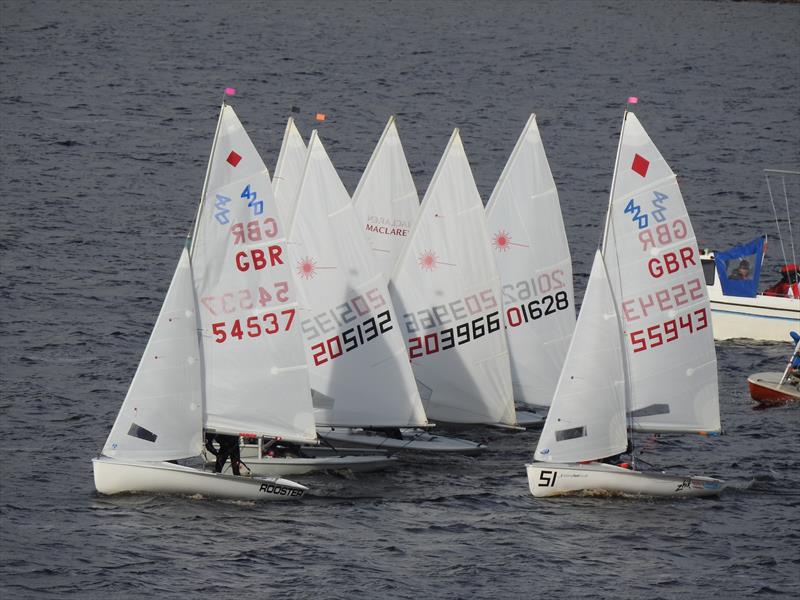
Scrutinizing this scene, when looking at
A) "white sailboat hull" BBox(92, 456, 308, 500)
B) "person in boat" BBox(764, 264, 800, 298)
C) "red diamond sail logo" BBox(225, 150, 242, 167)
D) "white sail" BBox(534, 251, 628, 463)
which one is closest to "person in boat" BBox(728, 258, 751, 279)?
"person in boat" BBox(764, 264, 800, 298)

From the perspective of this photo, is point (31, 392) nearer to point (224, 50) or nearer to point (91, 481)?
point (91, 481)

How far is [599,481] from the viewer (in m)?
38.1

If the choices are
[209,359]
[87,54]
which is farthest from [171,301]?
[87,54]

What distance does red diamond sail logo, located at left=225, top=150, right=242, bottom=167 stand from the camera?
37.3 m

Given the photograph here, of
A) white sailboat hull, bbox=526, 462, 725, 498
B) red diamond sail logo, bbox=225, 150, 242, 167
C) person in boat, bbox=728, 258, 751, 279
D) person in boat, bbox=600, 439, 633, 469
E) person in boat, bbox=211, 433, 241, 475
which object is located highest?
red diamond sail logo, bbox=225, 150, 242, 167

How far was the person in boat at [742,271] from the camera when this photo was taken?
55.2 meters

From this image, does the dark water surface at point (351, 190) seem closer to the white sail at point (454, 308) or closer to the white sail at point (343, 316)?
the white sail at point (454, 308)

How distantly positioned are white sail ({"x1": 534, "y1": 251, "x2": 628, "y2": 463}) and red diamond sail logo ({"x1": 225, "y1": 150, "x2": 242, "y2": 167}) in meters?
8.96

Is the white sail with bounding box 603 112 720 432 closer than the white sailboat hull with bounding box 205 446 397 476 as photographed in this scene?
Yes

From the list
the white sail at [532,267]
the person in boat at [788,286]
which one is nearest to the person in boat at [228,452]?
the white sail at [532,267]

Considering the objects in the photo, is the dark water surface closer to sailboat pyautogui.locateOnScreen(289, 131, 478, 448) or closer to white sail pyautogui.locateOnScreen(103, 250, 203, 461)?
white sail pyautogui.locateOnScreen(103, 250, 203, 461)

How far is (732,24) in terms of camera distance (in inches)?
6053

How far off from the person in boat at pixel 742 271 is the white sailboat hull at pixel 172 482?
931 inches

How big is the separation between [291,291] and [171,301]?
302 centimetres
